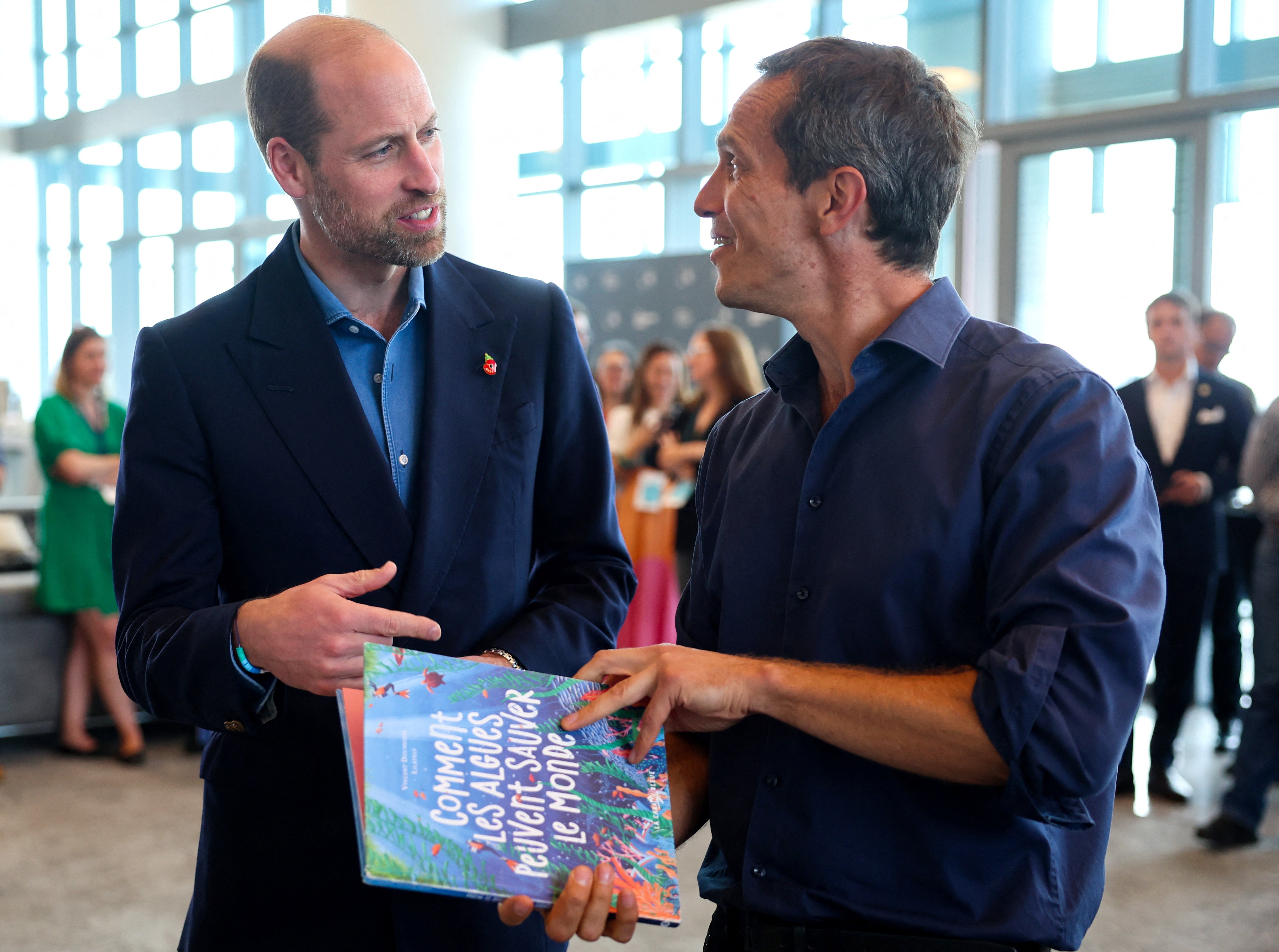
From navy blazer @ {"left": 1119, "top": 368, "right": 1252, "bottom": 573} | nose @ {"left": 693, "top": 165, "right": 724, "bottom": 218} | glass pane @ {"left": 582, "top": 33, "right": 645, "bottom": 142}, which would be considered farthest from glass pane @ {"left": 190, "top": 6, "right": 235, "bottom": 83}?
nose @ {"left": 693, "top": 165, "right": 724, "bottom": 218}

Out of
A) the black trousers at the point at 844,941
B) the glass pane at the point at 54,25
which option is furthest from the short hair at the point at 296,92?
the glass pane at the point at 54,25

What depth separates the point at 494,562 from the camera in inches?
60.1

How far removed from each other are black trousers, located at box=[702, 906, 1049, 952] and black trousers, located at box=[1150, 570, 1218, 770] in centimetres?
383

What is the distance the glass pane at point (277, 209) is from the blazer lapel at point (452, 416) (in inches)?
441

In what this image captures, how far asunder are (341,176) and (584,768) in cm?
81

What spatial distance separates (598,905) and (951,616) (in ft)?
1.48

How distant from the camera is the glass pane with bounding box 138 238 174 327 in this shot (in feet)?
43.6

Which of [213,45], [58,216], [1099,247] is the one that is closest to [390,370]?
[1099,247]

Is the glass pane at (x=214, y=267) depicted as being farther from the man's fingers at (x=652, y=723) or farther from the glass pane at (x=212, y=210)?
the man's fingers at (x=652, y=723)

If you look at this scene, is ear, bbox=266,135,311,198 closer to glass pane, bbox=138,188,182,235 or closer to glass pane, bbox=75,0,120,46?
glass pane, bbox=138,188,182,235

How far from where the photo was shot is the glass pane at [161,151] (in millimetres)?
12938

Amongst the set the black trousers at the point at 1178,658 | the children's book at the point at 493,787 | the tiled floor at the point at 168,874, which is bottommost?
the tiled floor at the point at 168,874

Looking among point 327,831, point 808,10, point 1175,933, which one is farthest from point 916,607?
point 808,10

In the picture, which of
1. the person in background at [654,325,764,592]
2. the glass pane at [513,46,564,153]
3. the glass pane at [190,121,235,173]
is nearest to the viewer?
the person in background at [654,325,764,592]
